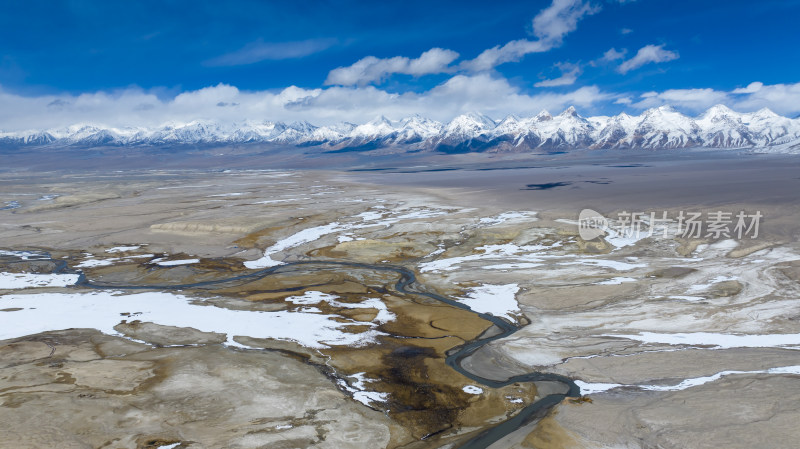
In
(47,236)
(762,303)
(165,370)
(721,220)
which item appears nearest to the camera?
(165,370)

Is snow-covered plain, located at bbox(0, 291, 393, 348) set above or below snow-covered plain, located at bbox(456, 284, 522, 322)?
above

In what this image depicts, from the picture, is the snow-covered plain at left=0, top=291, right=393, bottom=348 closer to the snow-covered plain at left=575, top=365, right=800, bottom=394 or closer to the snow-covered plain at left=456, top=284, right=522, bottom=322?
the snow-covered plain at left=456, top=284, right=522, bottom=322

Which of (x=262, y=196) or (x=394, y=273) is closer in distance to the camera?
(x=394, y=273)

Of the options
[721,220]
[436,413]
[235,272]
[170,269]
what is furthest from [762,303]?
[170,269]

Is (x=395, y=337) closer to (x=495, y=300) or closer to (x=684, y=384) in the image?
(x=495, y=300)

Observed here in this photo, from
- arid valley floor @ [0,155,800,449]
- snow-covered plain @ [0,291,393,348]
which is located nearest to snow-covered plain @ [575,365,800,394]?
arid valley floor @ [0,155,800,449]

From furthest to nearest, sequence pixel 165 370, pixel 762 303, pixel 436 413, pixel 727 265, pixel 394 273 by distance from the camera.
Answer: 1. pixel 394 273
2. pixel 727 265
3. pixel 762 303
4. pixel 165 370
5. pixel 436 413

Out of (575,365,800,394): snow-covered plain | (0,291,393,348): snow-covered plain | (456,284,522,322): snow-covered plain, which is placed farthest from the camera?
(456,284,522,322): snow-covered plain

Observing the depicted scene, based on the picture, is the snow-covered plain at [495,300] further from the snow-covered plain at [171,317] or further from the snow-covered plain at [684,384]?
the snow-covered plain at [684,384]

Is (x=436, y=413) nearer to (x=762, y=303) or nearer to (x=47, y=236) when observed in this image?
(x=762, y=303)
